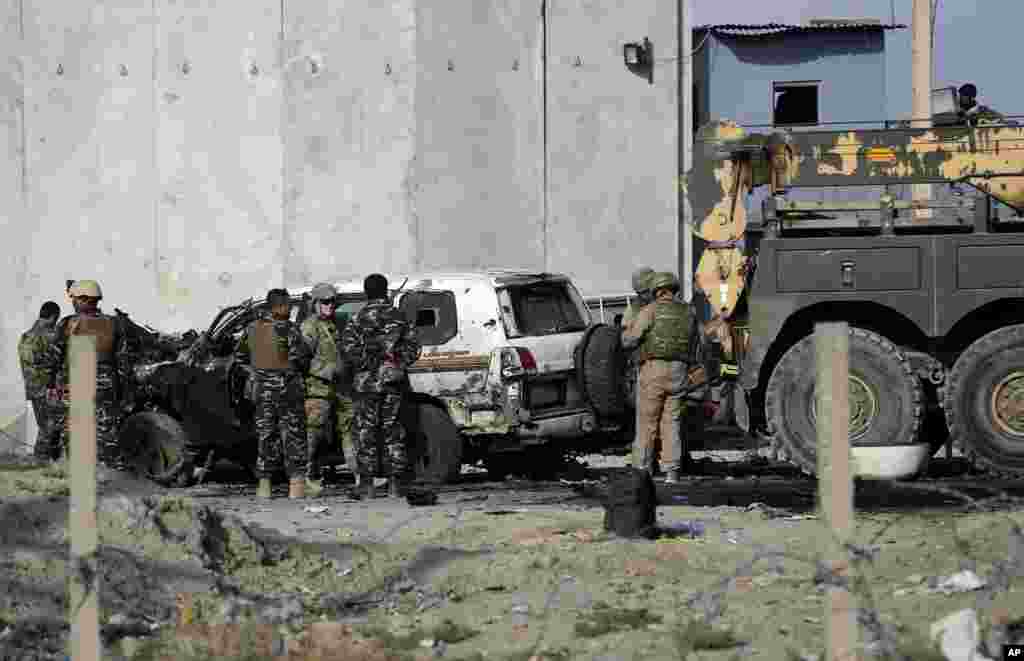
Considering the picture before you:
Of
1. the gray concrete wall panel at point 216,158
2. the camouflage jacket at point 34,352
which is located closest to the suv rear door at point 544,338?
the camouflage jacket at point 34,352

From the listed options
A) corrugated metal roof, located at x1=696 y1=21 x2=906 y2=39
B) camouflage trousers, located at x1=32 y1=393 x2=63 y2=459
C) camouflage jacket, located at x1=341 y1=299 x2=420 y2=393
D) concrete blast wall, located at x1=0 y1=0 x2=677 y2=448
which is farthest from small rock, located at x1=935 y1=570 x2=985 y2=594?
corrugated metal roof, located at x1=696 y1=21 x2=906 y2=39

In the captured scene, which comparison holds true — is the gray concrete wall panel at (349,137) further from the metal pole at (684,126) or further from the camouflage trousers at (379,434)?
the camouflage trousers at (379,434)

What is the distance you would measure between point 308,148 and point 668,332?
9.94 metres

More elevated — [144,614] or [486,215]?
[486,215]

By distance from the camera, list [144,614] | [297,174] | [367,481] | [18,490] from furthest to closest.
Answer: [297,174], [367,481], [18,490], [144,614]

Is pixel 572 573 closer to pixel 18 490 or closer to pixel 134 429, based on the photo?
pixel 18 490

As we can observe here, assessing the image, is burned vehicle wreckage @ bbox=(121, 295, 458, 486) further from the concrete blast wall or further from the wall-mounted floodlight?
the wall-mounted floodlight

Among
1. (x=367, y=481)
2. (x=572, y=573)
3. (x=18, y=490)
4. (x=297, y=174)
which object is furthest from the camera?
(x=297, y=174)

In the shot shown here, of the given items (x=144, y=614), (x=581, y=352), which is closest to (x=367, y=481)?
(x=581, y=352)

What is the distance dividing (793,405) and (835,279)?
1.07 meters

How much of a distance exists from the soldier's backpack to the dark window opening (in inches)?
829

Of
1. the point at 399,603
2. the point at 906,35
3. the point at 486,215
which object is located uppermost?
the point at 906,35

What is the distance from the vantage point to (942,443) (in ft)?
50.4

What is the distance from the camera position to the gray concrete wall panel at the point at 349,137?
76.0ft
